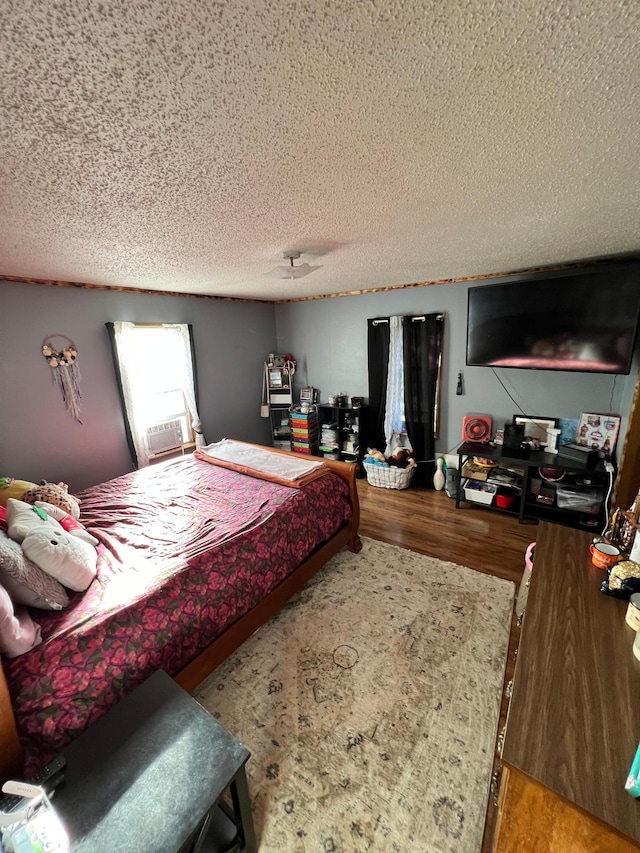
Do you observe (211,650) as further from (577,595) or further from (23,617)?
(577,595)

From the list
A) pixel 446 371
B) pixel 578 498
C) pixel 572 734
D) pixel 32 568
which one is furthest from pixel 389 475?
pixel 32 568

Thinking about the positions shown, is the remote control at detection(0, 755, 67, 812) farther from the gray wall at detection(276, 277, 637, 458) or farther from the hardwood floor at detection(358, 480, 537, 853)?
the gray wall at detection(276, 277, 637, 458)

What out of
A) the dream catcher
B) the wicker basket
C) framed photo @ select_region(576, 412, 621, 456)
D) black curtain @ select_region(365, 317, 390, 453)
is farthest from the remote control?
framed photo @ select_region(576, 412, 621, 456)

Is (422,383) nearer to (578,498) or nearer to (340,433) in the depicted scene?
(340,433)

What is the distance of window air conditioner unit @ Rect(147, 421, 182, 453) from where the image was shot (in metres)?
3.71

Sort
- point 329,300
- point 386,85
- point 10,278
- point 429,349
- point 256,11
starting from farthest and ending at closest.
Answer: point 329,300
point 429,349
point 10,278
point 386,85
point 256,11

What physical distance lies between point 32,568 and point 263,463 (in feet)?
5.75

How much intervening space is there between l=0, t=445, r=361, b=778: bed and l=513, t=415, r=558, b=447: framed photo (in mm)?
1804

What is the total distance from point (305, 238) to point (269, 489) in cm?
171

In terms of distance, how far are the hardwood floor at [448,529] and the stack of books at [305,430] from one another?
41.5 inches

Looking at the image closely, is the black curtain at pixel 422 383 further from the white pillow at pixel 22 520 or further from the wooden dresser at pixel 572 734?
the white pillow at pixel 22 520

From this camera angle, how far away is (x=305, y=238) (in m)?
1.84

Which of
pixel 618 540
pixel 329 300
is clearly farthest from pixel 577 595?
pixel 329 300

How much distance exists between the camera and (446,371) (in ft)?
12.1
